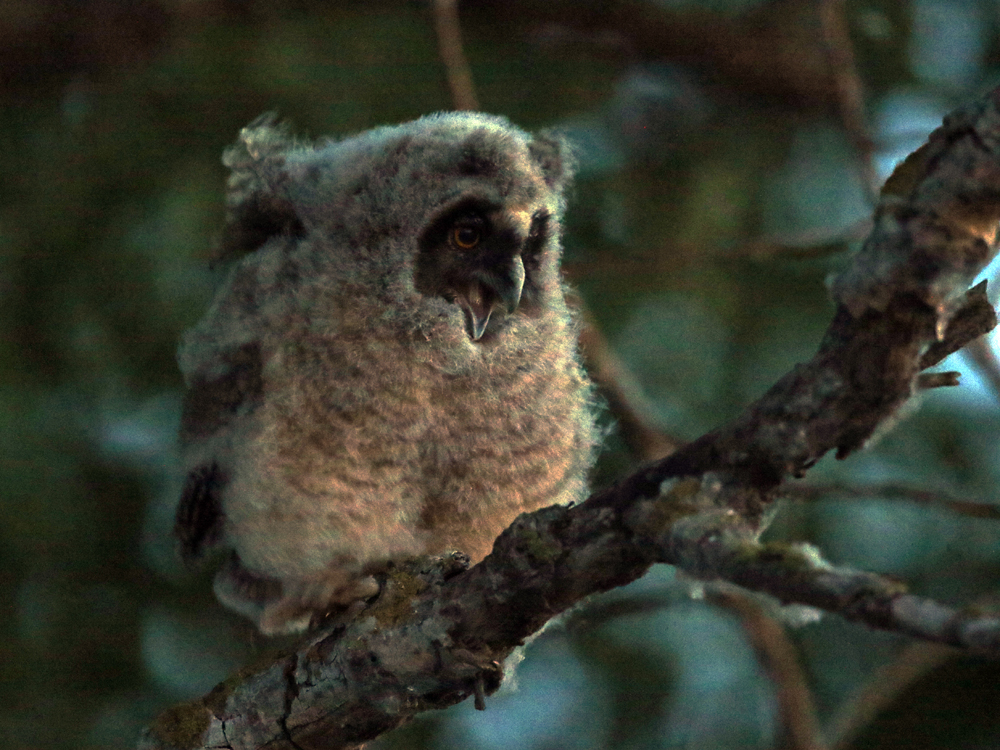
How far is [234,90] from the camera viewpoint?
156 inches

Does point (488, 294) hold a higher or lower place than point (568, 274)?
higher

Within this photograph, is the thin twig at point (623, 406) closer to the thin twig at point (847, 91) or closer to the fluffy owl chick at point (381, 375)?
the fluffy owl chick at point (381, 375)

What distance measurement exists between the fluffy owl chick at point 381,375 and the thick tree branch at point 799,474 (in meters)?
0.42

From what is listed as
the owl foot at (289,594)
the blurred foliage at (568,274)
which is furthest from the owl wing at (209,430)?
the blurred foliage at (568,274)

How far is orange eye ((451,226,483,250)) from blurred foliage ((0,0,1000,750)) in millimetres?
1040

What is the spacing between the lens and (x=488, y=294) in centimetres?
238

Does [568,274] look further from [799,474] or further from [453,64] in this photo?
[799,474]

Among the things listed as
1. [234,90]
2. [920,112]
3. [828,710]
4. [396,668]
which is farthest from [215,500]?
[920,112]

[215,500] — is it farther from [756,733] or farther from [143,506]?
[756,733]

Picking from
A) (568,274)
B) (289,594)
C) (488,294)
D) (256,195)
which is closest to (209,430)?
(289,594)

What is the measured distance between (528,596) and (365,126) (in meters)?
2.56

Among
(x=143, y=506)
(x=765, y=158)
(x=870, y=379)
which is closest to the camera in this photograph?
(x=870, y=379)

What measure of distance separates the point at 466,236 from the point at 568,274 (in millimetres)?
1119

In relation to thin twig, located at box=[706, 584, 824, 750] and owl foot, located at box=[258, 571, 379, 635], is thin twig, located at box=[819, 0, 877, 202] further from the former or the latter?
owl foot, located at box=[258, 571, 379, 635]
